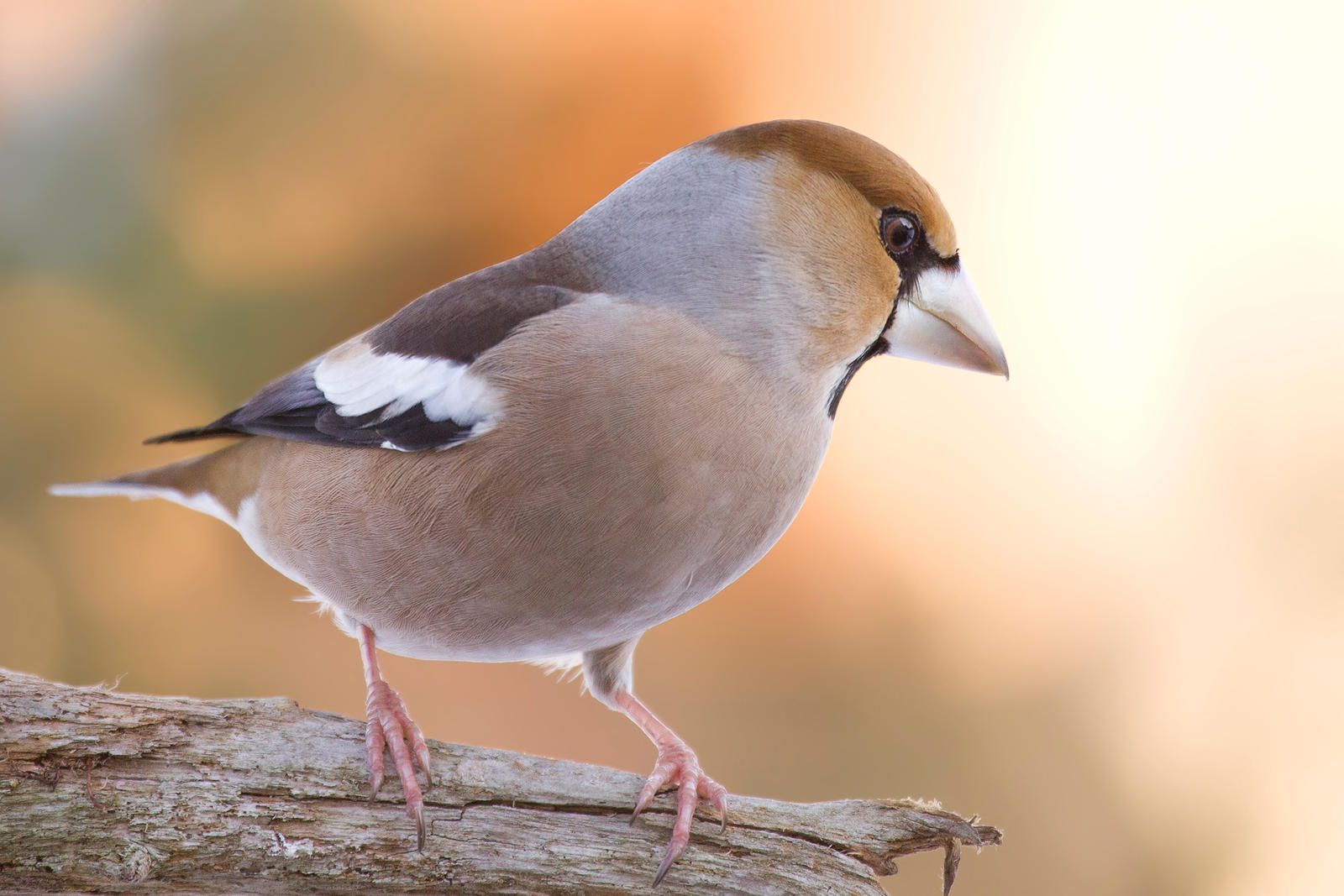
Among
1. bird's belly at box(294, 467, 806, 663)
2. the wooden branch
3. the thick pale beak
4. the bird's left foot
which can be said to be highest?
the thick pale beak

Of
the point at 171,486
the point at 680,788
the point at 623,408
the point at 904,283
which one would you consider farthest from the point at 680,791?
the point at 171,486

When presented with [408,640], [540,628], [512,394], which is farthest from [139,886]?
[512,394]

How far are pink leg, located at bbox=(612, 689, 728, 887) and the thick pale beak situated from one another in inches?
34.8

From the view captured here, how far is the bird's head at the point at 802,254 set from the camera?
2.04m

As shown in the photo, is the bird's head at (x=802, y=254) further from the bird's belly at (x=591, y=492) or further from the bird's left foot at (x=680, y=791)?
the bird's left foot at (x=680, y=791)

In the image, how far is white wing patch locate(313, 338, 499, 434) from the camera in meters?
2.00

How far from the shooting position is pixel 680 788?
7.01 feet

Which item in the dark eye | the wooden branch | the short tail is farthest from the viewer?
the short tail

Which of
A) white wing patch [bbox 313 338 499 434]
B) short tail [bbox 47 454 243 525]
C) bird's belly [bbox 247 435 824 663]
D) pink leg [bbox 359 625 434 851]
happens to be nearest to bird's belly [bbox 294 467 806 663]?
bird's belly [bbox 247 435 824 663]

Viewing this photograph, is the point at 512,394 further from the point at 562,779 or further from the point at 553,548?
the point at 562,779

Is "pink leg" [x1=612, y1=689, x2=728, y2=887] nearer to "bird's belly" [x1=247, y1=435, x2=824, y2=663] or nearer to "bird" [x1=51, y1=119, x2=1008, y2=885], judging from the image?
"bird" [x1=51, y1=119, x2=1008, y2=885]

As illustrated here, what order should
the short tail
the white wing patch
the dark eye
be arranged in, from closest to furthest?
the white wing patch
the dark eye
the short tail

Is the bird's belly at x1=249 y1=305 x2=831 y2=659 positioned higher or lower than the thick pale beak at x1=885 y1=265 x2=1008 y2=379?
lower

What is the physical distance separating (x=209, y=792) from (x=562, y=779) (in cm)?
61
